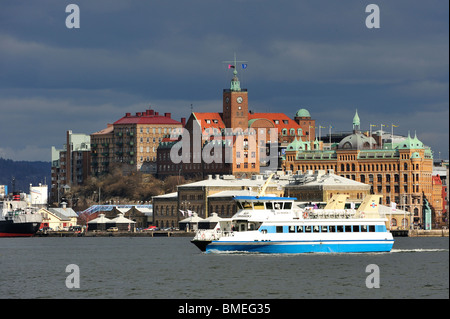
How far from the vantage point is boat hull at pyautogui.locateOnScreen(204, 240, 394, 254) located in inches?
4210

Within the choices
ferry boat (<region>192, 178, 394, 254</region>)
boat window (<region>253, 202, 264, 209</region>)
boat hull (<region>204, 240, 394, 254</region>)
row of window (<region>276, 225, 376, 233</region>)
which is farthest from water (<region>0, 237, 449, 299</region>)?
boat window (<region>253, 202, 264, 209</region>)

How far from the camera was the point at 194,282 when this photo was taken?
3268 inches

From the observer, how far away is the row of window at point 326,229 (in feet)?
354

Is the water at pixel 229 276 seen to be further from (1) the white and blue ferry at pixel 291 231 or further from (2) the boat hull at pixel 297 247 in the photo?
(1) the white and blue ferry at pixel 291 231

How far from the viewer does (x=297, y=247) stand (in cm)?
10781

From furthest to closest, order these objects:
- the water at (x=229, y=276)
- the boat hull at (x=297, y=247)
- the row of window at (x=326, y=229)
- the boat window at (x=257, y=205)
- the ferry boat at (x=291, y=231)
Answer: the boat window at (x=257, y=205)
the row of window at (x=326, y=229)
the ferry boat at (x=291, y=231)
the boat hull at (x=297, y=247)
the water at (x=229, y=276)

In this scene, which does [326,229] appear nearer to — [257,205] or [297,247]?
[297,247]

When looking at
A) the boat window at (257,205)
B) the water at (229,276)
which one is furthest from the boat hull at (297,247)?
the boat window at (257,205)

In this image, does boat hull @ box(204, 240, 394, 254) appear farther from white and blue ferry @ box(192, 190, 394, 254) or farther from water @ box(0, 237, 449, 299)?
water @ box(0, 237, 449, 299)
